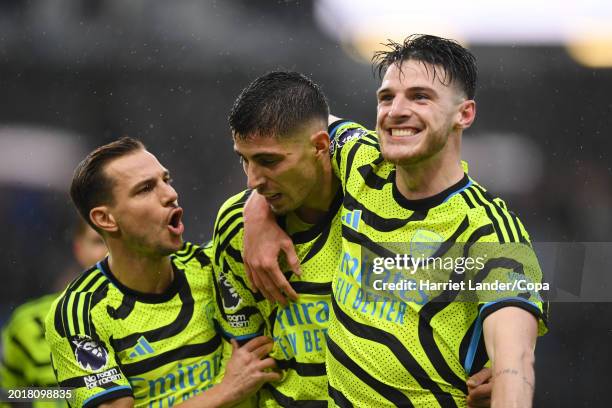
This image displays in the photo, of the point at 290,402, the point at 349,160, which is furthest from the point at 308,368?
the point at 349,160

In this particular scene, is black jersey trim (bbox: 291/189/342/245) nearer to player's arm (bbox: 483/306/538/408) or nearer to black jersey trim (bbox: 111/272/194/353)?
black jersey trim (bbox: 111/272/194/353)

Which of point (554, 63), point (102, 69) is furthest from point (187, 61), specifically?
point (554, 63)

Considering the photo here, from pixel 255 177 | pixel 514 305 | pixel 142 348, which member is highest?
pixel 255 177

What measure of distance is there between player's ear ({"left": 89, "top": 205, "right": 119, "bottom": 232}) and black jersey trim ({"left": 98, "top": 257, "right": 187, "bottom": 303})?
9 cm

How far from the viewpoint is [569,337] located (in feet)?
11.8

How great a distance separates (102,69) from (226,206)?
2.32 meters

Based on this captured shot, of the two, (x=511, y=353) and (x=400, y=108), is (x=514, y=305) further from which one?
(x=400, y=108)

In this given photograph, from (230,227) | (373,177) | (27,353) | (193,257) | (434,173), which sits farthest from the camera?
(27,353)

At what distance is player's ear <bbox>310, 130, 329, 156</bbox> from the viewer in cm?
188

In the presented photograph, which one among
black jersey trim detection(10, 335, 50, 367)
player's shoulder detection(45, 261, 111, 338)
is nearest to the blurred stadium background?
black jersey trim detection(10, 335, 50, 367)

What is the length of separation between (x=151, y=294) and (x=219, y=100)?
2147 millimetres

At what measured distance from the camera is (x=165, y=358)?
1.99m

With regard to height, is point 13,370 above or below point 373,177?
below

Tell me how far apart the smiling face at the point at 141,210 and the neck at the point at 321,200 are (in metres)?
0.35
